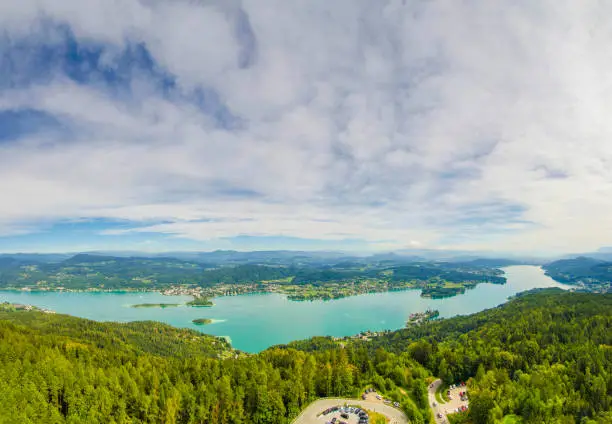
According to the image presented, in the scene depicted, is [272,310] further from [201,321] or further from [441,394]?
[441,394]

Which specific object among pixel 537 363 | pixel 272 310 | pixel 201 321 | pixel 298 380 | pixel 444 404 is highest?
pixel 298 380

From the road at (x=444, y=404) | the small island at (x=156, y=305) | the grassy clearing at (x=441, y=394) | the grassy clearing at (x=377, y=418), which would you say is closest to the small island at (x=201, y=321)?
the small island at (x=156, y=305)

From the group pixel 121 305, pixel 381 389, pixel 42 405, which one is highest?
pixel 42 405

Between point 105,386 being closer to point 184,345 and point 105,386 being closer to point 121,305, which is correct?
point 184,345

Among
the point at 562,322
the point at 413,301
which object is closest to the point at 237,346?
the point at 562,322

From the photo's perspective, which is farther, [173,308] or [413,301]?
[413,301]

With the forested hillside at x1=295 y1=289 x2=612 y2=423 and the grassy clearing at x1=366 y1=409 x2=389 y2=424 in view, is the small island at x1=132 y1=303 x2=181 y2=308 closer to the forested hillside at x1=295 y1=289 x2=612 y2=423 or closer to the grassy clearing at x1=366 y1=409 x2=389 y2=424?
the forested hillside at x1=295 y1=289 x2=612 y2=423

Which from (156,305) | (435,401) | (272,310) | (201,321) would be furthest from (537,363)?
(156,305)
